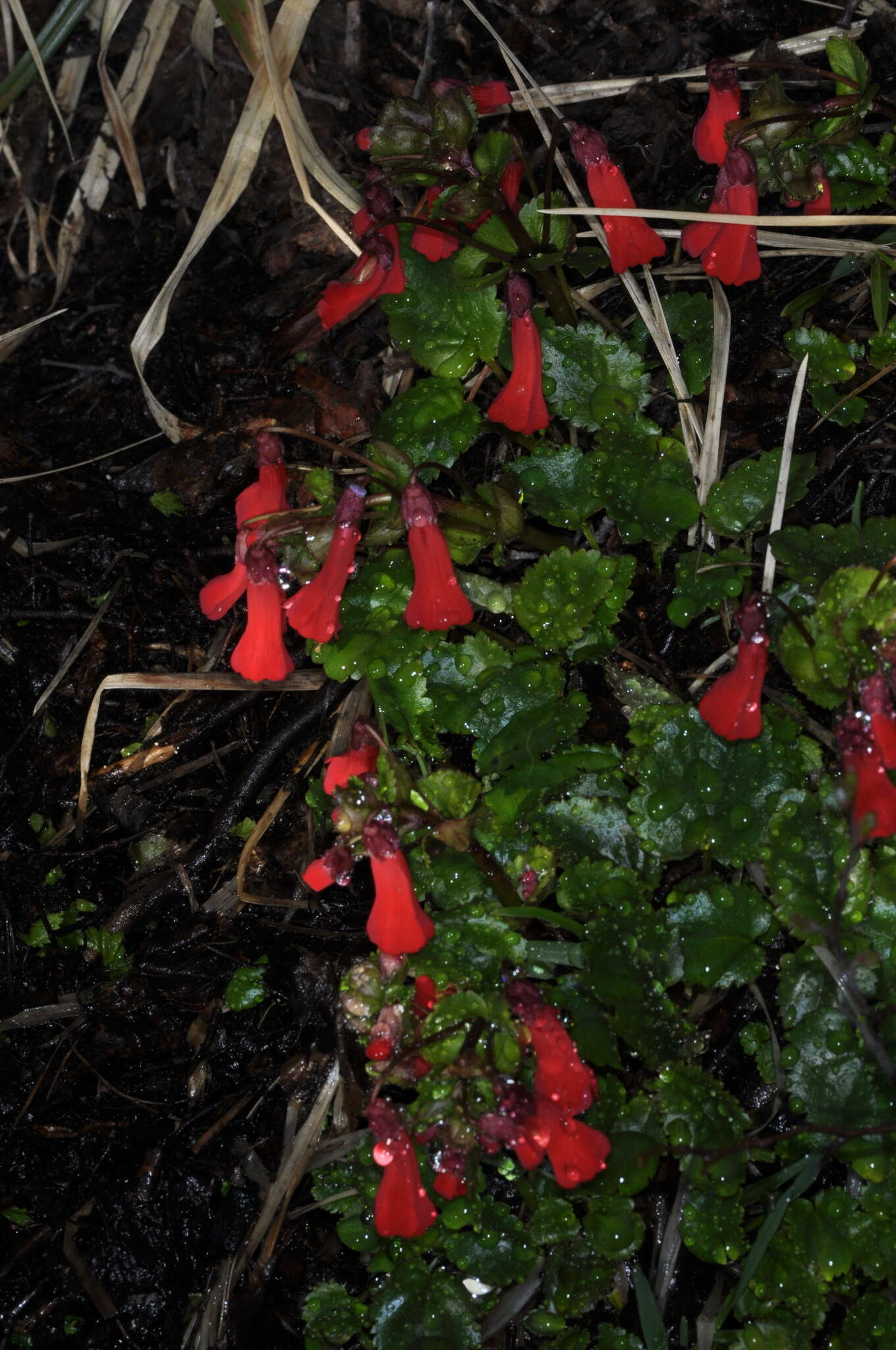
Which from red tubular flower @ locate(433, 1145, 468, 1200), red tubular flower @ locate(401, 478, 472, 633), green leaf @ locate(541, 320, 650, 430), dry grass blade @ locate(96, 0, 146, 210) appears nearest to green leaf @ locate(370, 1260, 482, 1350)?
red tubular flower @ locate(433, 1145, 468, 1200)

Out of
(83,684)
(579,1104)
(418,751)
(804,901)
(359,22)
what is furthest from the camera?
(359,22)

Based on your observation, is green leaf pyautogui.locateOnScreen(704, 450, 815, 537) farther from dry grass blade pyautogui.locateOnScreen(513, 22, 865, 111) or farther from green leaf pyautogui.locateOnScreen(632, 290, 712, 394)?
dry grass blade pyautogui.locateOnScreen(513, 22, 865, 111)

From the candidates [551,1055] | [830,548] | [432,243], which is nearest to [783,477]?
[830,548]

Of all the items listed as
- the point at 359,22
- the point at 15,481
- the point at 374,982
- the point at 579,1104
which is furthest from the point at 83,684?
the point at 359,22

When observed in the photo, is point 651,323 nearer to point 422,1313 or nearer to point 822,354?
point 822,354

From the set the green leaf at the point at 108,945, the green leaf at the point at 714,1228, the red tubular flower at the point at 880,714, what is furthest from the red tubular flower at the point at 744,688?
the green leaf at the point at 108,945

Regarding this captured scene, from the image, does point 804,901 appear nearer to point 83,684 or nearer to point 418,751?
point 418,751
